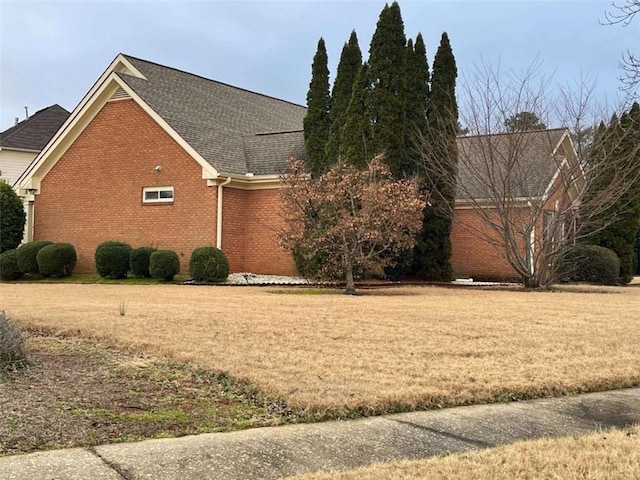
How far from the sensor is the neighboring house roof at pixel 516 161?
18703mm

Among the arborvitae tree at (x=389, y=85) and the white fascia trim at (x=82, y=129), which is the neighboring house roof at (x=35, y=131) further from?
the arborvitae tree at (x=389, y=85)

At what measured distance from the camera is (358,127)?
19.2 meters

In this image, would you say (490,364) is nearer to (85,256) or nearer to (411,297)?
(411,297)

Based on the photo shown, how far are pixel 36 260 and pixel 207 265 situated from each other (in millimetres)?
6271

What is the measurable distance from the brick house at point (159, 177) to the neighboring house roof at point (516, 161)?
454 cm

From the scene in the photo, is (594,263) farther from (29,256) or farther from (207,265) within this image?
(29,256)

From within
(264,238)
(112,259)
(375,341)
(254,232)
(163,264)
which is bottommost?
(375,341)

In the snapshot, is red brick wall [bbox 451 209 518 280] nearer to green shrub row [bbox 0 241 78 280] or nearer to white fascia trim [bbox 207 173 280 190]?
white fascia trim [bbox 207 173 280 190]

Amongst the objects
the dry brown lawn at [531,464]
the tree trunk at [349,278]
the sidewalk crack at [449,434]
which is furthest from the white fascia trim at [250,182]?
the dry brown lawn at [531,464]

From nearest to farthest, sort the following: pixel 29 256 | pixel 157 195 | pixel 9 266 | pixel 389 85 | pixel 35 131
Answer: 1. pixel 389 85
2. pixel 9 266
3. pixel 29 256
4. pixel 157 195
5. pixel 35 131

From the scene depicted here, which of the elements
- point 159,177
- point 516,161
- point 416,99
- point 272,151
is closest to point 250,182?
point 272,151

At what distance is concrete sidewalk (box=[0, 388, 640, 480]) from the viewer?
3943 mm

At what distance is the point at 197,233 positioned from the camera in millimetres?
21203

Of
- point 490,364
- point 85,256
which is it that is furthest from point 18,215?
point 490,364
